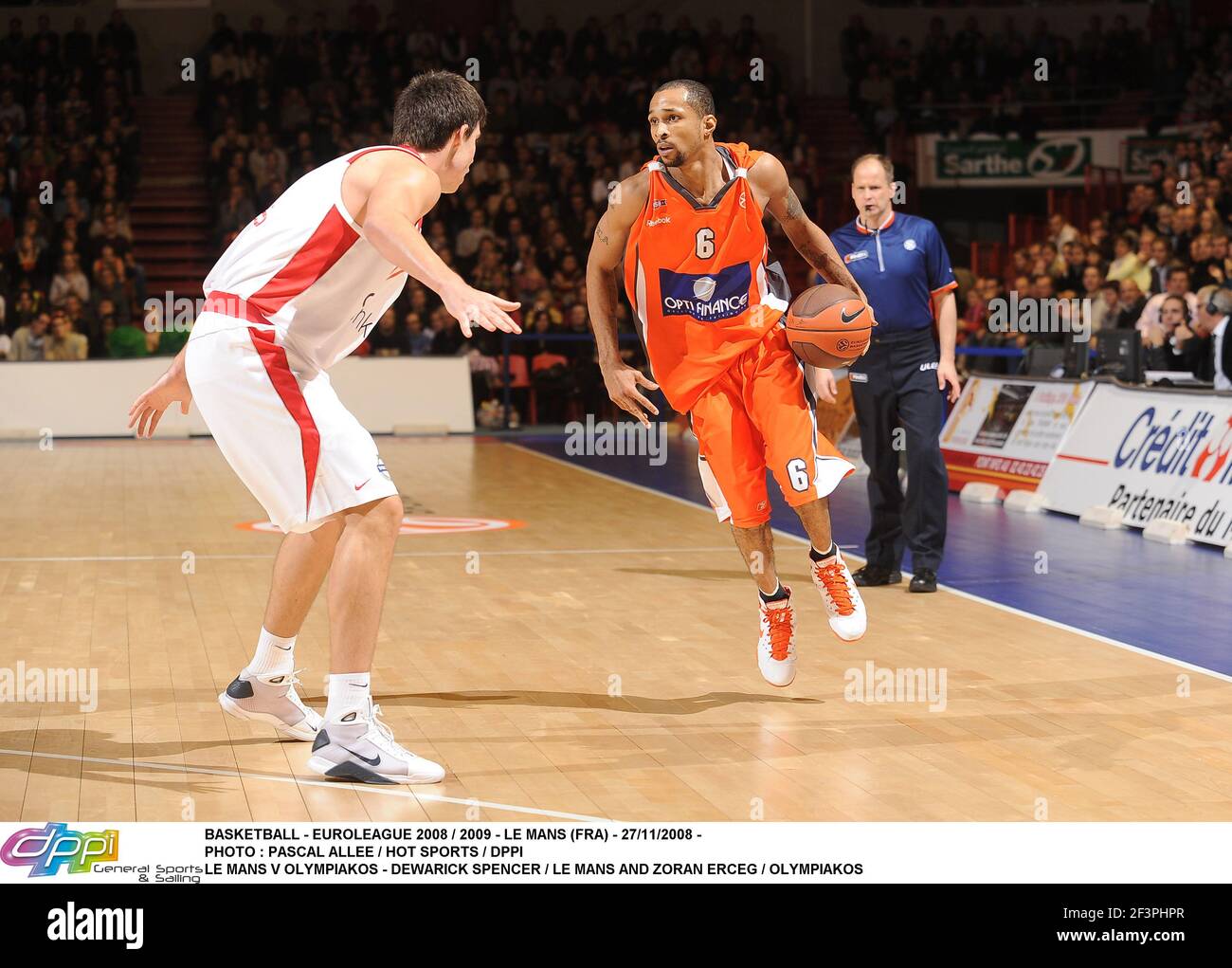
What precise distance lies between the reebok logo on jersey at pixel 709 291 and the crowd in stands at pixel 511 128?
1345 centimetres

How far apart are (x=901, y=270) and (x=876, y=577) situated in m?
1.58

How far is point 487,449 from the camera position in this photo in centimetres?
1686

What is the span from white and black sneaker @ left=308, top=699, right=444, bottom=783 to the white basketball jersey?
3.43ft

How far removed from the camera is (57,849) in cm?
375

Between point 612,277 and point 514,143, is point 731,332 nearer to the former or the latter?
point 612,277

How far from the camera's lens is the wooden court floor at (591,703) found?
444 cm

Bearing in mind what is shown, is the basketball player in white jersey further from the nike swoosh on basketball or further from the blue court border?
the blue court border

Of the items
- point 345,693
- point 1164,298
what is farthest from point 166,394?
point 1164,298

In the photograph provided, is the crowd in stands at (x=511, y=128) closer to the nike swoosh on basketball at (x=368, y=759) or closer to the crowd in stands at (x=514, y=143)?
the crowd in stands at (x=514, y=143)

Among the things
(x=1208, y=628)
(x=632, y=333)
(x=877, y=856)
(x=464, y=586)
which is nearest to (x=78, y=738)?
(x=877, y=856)

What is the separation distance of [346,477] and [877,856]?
182cm

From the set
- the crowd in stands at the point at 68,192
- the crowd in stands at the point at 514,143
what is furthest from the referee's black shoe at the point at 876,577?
the crowd in stands at the point at 68,192

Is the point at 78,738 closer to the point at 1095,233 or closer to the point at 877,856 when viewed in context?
the point at 877,856

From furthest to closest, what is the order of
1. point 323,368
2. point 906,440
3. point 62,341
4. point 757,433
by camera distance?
point 62,341 → point 906,440 → point 757,433 → point 323,368
